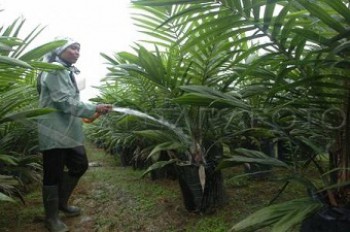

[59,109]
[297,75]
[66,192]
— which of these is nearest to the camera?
[297,75]

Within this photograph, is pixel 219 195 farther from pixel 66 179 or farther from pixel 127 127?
pixel 127 127

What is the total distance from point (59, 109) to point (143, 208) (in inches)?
26.9

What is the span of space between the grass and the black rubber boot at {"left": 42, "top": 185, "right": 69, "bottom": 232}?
0.25ft

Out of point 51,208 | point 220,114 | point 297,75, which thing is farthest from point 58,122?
point 297,75

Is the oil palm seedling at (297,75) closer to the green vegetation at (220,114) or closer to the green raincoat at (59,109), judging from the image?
the green vegetation at (220,114)

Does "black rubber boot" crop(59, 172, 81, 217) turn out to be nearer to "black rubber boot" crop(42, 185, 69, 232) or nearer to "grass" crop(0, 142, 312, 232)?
"grass" crop(0, 142, 312, 232)

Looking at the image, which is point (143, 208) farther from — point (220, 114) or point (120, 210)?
point (220, 114)

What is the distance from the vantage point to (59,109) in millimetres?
1757

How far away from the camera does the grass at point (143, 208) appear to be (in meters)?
1.73

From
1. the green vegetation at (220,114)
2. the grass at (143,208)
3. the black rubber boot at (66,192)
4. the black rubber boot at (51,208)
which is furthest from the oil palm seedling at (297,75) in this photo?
the black rubber boot at (66,192)

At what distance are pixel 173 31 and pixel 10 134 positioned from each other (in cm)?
95

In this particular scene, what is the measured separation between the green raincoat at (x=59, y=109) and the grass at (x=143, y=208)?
422 mm

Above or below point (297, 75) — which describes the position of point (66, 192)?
below

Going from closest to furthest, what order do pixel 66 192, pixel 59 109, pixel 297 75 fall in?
1. pixel 297 75
2. pixel 59 109
3. pixel 66 192
